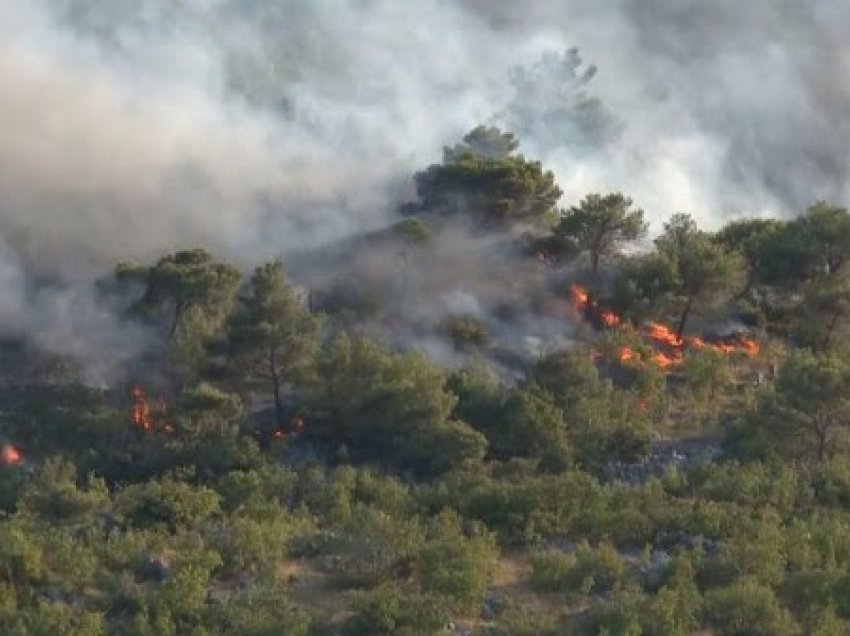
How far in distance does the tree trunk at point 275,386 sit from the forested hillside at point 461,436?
0.06 metres

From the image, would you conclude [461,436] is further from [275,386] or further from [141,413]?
[141,413]

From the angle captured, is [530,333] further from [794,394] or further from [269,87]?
[269,87]

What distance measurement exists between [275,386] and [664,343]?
8191mm

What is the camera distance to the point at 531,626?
16797mm

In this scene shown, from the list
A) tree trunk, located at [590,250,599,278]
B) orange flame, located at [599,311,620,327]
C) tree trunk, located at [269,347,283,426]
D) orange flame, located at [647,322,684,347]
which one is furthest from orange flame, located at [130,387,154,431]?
tree trunk, located at [590,250,599,278]

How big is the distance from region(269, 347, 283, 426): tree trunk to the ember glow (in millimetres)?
6050

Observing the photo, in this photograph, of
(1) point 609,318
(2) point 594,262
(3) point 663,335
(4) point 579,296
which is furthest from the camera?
(2) point 594,262

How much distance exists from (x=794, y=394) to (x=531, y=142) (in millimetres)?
25516

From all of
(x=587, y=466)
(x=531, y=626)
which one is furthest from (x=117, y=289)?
(x=531, y=626)

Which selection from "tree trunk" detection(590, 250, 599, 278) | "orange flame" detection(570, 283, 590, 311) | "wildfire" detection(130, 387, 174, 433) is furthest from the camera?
"tree trunk" detection(590, 250, 599, 278)

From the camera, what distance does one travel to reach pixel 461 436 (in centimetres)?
2491

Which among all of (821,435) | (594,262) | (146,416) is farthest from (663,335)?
(146,416)

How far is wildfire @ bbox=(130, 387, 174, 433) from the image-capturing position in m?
26.8

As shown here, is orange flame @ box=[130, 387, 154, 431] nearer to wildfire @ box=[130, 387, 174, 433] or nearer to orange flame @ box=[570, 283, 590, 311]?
wildfire @ box=[130, 387, 174, 433]
